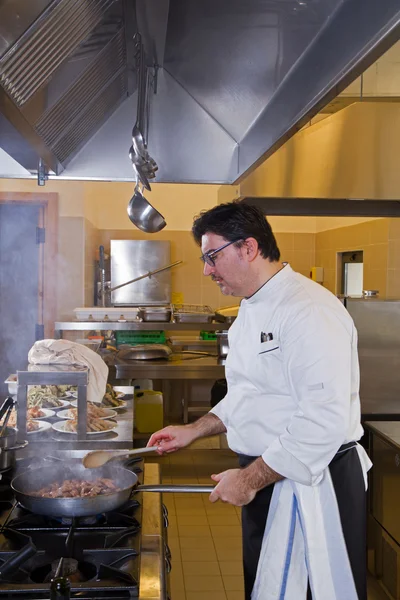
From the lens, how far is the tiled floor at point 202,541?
304 centimetres

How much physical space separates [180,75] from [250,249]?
2.56 ft

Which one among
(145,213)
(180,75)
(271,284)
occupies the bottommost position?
(271,284)

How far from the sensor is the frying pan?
1589 millimetres

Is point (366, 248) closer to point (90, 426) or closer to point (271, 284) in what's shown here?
point (90, 426)

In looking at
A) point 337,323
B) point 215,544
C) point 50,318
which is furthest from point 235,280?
point 50,318

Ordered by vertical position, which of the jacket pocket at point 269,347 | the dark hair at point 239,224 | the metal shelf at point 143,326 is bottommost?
the metal shelf at point 143,326

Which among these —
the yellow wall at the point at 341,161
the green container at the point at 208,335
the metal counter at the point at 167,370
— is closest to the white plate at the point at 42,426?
the yellow wall at the point at 341,161

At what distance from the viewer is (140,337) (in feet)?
17.1

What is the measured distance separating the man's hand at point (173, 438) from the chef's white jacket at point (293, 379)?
0.16 metres

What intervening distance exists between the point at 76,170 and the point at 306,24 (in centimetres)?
144

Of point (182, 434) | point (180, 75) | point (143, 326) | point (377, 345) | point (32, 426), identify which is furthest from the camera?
point (143, 326)

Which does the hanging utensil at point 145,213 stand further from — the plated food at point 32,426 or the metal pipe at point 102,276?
the metal pipe at point 102,276

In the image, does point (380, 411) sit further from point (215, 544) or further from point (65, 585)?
point (65, 585)

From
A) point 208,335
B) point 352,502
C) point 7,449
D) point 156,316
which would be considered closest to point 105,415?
point 7,449
